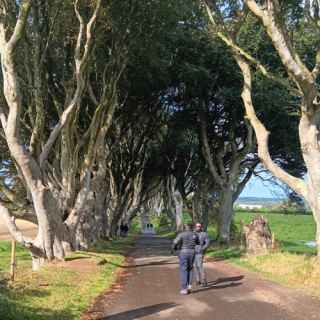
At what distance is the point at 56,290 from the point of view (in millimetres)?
13695

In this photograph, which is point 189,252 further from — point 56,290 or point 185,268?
point 56,290

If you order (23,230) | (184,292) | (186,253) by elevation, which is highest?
(23,230)

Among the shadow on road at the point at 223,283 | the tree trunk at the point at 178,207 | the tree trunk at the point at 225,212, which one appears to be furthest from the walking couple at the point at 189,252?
the tree trunk at the point at 178,207

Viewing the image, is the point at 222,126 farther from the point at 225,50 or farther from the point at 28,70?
the point at 28,70

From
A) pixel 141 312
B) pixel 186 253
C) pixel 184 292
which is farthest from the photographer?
pixel 186 253

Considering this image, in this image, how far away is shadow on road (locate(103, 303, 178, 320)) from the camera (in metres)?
11.3

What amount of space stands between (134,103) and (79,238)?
888 cm

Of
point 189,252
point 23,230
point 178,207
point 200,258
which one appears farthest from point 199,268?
point 23,230

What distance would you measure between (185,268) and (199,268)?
1.26 meters

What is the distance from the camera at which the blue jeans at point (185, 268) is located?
14930mm

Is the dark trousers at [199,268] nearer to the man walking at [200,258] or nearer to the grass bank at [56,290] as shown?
the man walking at [200,258]

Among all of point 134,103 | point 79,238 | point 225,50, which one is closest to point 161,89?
point 134,103

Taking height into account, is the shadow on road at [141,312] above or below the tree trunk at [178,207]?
below

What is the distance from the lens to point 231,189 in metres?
34.4
